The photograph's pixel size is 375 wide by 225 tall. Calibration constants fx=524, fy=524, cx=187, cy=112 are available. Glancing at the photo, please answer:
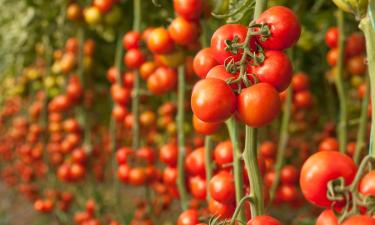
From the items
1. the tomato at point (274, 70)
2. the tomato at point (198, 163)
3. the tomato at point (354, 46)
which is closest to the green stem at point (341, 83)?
the tomato at point (354, 46)

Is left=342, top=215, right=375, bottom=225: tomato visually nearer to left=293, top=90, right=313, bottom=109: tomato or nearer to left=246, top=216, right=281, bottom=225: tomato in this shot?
left=246, top=216, right=281, bottom=225: tomato

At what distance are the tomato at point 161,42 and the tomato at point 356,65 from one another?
1.39ft

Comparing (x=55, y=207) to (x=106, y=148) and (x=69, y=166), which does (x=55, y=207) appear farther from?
(x=106, y=148)

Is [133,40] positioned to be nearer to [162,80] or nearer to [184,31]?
[162,80]

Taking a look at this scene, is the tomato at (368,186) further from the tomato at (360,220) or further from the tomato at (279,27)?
the tomato at (279,27)

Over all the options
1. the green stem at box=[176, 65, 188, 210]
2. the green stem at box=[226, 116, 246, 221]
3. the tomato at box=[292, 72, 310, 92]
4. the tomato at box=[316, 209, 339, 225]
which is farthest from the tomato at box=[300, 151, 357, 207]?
the tomato at box=[292, 72, 310, 92]

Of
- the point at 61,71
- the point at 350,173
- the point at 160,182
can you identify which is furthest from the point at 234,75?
the point at 61,71

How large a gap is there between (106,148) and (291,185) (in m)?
1.38

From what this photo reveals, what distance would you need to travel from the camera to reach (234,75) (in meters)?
0.50

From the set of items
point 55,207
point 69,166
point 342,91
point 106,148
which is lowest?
point 106,148

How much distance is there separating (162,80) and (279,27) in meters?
0.59

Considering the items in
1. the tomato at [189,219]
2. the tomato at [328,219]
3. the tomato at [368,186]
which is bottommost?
the tomato at [189,219]

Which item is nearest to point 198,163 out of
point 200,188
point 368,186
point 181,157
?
point 200,188

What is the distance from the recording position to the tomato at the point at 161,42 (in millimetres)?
937
